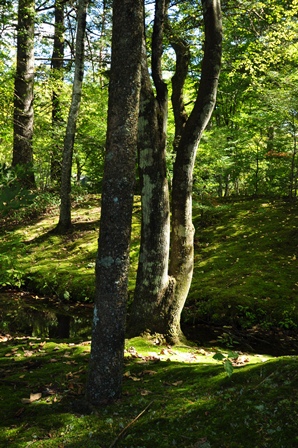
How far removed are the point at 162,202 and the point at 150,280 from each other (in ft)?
4.25

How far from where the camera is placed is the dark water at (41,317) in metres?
8.22

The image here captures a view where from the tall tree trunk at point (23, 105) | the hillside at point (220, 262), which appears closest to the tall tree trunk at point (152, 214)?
the hillside at point (220, 262)

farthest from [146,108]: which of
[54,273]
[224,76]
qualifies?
[224,76]

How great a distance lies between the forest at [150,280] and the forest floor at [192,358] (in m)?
0.02

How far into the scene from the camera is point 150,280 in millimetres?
5918

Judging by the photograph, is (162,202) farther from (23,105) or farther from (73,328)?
(23,105)

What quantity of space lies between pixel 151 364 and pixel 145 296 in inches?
50.2

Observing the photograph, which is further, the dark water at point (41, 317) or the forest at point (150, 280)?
the dark water at point (41, 317)

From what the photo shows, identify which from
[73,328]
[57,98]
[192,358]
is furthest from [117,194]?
[57,98]

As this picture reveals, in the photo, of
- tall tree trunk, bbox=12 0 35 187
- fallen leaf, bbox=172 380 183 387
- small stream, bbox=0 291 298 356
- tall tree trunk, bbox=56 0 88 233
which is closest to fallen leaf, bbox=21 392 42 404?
fallen leaf, bbox=172 380 183 387

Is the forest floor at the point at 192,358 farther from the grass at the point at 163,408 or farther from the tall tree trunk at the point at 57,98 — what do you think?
the tall tree trunk at the point at 57,98

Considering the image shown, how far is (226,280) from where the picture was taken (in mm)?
9750

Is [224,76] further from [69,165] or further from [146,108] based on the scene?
[146,108]

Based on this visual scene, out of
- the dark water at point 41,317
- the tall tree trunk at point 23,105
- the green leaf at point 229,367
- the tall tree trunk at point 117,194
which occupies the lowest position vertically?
the dark water at point 41,317
